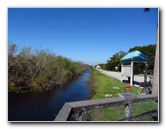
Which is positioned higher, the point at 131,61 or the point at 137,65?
the point at 131,61

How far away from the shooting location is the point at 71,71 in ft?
26.5

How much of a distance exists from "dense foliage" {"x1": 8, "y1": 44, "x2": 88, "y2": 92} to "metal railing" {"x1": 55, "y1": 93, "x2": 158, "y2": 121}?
4.33ft

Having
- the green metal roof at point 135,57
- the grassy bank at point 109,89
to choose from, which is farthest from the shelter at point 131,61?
the grassy bank at point 109,89

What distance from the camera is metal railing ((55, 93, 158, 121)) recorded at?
5.90ft

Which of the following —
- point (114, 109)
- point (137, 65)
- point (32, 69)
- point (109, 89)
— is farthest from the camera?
point (109, 89)

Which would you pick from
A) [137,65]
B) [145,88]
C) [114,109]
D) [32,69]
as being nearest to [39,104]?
[32,69]

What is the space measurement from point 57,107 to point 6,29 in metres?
2.69

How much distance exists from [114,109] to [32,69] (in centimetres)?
254

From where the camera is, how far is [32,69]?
405 cm

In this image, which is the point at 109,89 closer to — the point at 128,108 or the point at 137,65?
the point at 137,65

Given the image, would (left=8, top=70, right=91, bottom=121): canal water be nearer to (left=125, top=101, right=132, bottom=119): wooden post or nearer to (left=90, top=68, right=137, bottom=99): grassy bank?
(left=90, top=68, right=137, bottom=99): grassy bank

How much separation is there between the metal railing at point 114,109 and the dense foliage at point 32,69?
1.32 m

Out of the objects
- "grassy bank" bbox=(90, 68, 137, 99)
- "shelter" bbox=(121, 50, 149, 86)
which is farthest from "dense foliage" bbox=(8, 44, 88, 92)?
"shelter" bbox=(121, 50, 149, 86)

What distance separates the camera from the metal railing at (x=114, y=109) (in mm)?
1800
